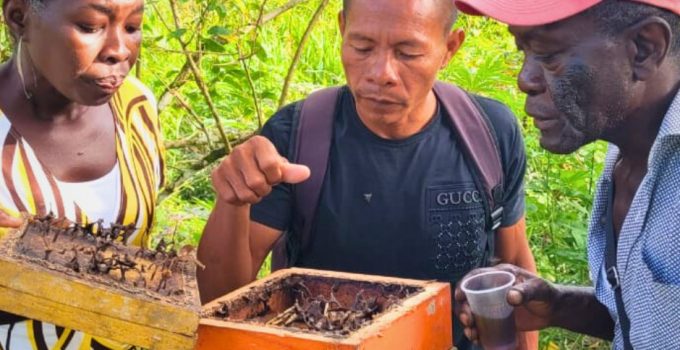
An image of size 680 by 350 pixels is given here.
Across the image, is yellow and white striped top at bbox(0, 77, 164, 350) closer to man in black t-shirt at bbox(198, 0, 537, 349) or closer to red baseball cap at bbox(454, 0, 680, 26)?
man in black t-shirt at bbox(198, 0, 537, 349)

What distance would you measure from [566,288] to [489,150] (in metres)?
0.50

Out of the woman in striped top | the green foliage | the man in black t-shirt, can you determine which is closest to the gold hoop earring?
the woman in striped top

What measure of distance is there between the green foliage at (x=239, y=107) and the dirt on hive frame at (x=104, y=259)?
1611 millimetres

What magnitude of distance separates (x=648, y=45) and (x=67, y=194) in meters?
1.47

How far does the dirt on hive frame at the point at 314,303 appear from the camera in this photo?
2.33 meters

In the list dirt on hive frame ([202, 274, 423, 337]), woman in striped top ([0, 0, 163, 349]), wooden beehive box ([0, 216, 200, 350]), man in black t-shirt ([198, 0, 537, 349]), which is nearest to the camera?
wooden beehive box ([0, 216, 200, 350])

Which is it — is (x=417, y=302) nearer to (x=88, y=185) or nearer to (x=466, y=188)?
(x=466, y=188)

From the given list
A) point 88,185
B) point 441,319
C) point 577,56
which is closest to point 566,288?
point 441,319

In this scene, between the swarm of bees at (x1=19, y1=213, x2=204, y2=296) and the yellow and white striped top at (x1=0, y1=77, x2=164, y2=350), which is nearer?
the swarm of bees at (x1=19, y1=213, x2=204, y2=296)

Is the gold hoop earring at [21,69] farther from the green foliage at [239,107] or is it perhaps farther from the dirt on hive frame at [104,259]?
the green foliage at [239,107]

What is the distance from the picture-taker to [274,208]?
2.88 metres

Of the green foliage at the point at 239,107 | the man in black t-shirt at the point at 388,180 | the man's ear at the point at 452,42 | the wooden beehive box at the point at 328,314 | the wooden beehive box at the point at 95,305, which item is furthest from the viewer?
the green foliage at the point at 239,107

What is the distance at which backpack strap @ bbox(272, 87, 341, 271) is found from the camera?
2.88m

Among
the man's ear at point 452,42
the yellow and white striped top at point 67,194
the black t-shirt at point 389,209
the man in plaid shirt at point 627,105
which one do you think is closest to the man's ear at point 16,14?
the yellow and white striped top at point 67,194
